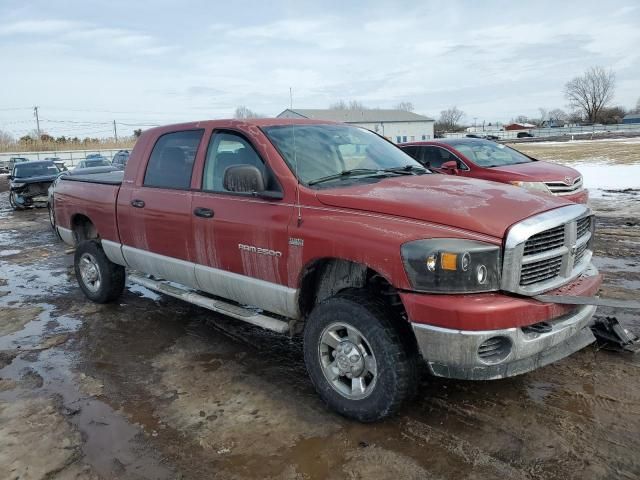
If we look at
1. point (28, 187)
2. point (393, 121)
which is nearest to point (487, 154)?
point (28, 187)

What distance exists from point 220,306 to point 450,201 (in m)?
2.13

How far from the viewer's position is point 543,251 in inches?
130

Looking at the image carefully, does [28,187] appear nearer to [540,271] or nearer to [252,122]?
[252,122]

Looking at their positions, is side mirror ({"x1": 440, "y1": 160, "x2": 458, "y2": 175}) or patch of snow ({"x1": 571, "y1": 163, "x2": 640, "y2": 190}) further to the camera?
patch of snow ({"x1": 571, "y1": 163, "x2": 640, "y2": 190})

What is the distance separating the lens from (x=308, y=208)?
3.75 meters

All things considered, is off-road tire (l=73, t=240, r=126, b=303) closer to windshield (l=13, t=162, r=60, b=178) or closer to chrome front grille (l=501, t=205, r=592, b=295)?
chrome front grille (l=501, t=205, r=592, b=295)

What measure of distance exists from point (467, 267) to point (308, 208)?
121 cm

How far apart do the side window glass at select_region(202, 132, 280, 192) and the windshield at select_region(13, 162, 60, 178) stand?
16709 mm

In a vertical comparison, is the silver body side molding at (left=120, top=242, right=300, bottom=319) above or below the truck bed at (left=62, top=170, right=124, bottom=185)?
below

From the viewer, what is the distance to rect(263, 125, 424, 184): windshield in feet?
13.6

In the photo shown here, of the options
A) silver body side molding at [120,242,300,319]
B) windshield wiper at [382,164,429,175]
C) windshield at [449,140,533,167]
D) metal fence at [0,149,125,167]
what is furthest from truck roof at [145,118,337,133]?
metal fence at [0,149,125,167]

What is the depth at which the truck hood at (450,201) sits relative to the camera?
10.5 ft

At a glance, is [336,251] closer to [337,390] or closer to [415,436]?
[337,390]

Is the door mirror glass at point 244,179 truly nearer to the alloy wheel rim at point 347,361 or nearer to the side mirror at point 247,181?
the side mirror at point 247,181
